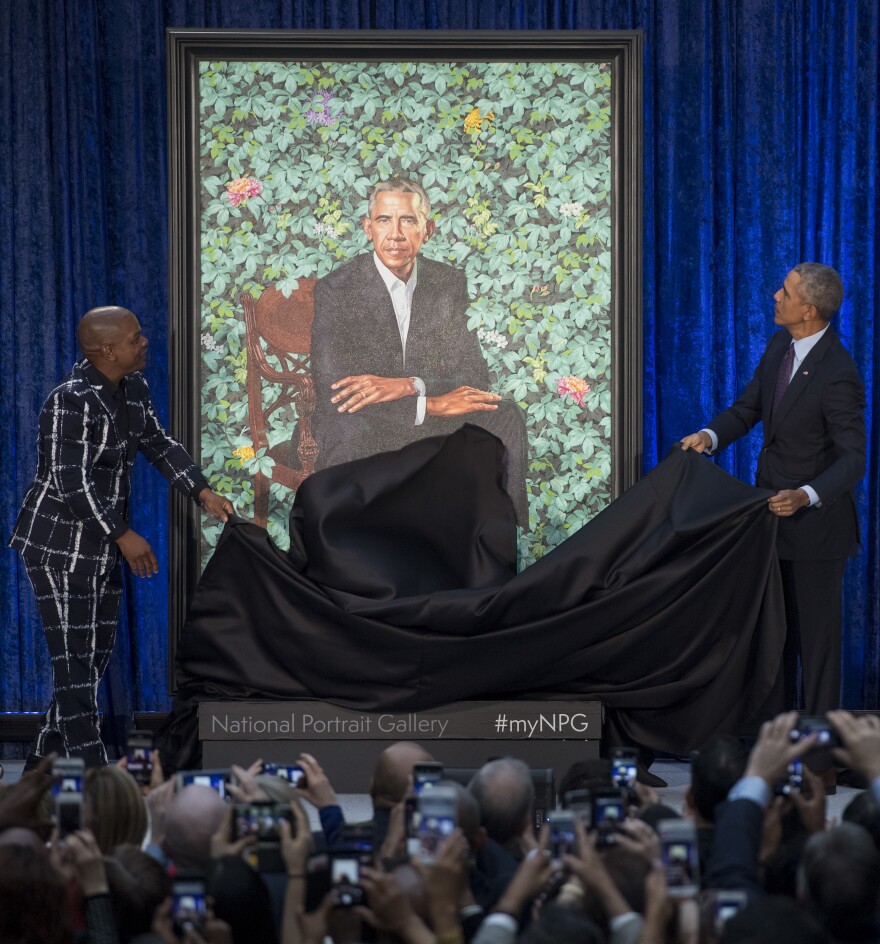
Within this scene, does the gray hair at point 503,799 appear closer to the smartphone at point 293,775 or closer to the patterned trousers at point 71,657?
the smartphone at point 293,775

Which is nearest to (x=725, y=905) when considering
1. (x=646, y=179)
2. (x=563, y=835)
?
(x=563, y=835)

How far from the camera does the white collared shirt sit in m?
5.32

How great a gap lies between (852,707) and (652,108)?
245cm

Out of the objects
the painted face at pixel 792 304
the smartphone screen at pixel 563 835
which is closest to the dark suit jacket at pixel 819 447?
the painted face at pixel 792 304

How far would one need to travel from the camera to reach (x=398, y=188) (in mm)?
5312

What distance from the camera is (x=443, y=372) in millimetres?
5316

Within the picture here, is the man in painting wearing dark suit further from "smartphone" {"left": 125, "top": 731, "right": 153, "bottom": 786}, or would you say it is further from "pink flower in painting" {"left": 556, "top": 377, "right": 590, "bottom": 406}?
"smartphone" {"left": 125, "top": 731, "right": 153, "bottom": 786}

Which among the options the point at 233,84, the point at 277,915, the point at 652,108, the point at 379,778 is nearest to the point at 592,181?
the point at 652,108

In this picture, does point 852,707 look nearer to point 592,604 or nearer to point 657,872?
point 592,604

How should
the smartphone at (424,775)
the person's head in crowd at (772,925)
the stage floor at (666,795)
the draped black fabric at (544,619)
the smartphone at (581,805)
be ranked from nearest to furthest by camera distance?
the person's head in crowd at (772,925) < the smartphone at (581,805) < the smartphone at (424,775) < the stage floor at (666,795) < the draped black fabric at (544,619)

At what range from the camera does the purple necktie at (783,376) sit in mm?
5035

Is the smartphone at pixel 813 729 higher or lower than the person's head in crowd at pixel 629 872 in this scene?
higher

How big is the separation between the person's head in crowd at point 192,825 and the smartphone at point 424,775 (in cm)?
35

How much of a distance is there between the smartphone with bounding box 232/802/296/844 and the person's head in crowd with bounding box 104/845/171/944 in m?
0.26
